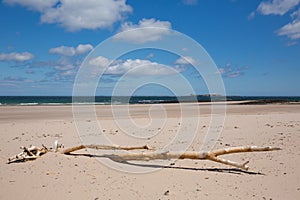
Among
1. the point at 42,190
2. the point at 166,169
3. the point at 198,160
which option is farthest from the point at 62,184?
the point at 198,160

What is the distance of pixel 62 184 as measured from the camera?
6.64m

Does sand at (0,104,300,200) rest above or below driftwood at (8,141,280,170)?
below

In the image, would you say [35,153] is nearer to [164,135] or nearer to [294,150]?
[164,135]

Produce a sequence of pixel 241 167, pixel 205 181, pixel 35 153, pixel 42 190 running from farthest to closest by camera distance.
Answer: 1. pixel 35 153
2. pixel 241 167
3. pixel 205 181
4. pixel 42 190

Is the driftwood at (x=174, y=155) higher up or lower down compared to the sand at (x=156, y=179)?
higher up

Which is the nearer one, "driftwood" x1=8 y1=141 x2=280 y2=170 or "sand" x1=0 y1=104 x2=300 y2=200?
"sand" x1=0 y1=104 x2=300 y2=200

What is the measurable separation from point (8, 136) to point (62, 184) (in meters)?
8.17

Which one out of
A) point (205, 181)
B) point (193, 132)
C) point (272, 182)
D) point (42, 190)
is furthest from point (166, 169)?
point (193, 132)

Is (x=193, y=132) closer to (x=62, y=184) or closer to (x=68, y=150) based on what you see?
(x=68, y=150)

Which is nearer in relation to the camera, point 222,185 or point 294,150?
point 222,185

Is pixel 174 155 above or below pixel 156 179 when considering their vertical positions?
above

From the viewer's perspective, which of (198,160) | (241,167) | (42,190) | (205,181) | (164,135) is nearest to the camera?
(42,190)

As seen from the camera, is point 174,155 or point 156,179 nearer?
point 156,179

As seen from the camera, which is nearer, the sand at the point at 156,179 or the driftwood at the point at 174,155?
the sand at the point at 156,179
